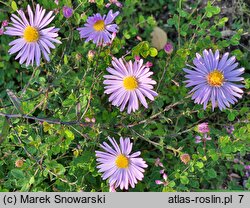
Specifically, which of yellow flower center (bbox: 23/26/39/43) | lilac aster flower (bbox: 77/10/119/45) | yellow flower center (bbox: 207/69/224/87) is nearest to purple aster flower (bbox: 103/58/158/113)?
lilac aster flower (bbox: 77/10/119/45)

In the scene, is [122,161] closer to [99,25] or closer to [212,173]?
[212,173]

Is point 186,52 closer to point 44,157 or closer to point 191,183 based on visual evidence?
point 191,183

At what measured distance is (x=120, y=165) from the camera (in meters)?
1.92

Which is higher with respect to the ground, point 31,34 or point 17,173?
point 31,34

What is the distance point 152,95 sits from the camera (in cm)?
185

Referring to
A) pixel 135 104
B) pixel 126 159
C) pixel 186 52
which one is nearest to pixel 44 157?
pixel 126 159

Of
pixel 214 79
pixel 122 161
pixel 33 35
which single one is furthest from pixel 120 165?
pixel 33 35

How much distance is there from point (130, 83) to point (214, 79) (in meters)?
0.38

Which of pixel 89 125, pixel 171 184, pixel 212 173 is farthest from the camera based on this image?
pixel 212 173

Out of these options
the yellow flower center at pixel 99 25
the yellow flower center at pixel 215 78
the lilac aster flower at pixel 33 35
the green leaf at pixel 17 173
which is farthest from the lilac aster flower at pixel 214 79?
the green leaf at pixel 17 173

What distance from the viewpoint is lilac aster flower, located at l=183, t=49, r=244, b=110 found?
1.83 metres

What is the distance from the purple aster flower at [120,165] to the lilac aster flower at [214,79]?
0.41 meters

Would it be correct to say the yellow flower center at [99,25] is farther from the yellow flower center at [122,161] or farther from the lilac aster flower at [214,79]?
the yellow flower center at [122,161]

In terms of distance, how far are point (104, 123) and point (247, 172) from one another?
3.02 ft
